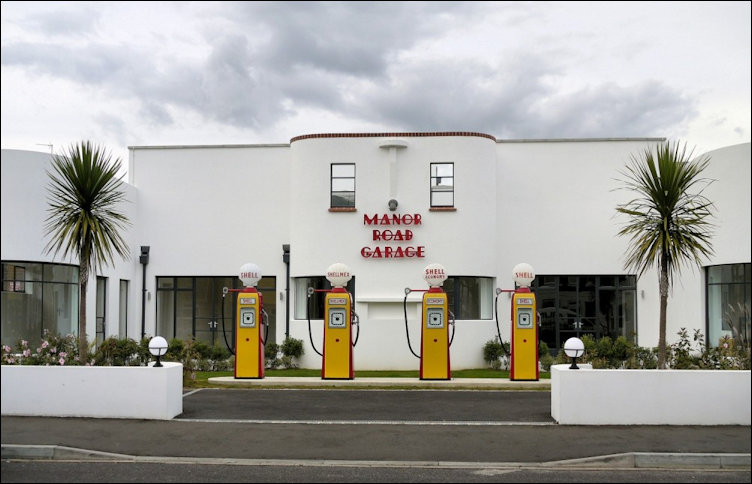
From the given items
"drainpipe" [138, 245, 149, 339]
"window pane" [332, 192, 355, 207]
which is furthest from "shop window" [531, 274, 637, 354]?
"drainpipe" [138, 245, 149, 339]

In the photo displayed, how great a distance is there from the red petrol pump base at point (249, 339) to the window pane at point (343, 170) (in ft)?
18.3

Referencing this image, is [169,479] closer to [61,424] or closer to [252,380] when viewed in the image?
[61,424]

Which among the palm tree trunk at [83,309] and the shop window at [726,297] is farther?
the shop window at [726,297]

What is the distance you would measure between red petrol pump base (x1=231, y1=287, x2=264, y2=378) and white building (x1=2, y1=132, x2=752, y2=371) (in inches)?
130

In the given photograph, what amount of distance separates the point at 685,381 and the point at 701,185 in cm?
996

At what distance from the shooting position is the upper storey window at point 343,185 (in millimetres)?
23516

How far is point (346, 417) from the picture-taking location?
13.6 meters

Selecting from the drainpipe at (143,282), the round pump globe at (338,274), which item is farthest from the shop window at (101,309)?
the round pump globe at (338,274)

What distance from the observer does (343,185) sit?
23562 mm

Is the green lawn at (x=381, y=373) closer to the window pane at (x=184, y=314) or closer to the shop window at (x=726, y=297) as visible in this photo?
the window pane at (x=184, y=314)

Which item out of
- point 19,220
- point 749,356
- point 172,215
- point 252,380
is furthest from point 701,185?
point 19,220

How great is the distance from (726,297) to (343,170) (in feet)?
34.1

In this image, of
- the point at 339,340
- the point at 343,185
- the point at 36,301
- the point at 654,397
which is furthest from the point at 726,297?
the point at 36,301

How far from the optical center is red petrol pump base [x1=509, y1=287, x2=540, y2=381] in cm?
1861
